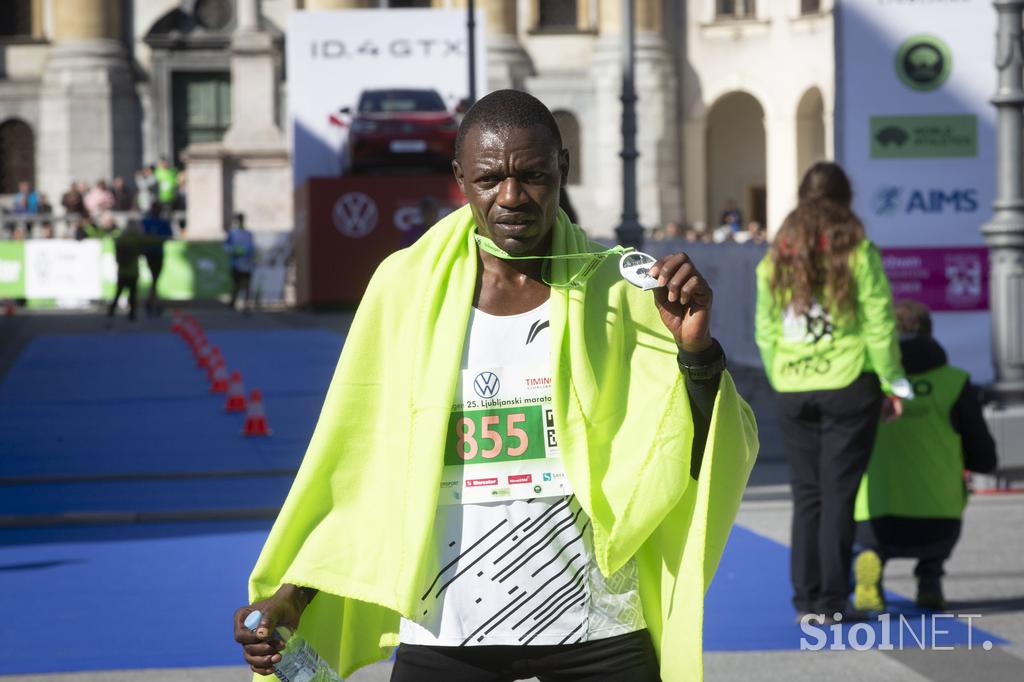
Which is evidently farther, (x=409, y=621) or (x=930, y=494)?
(x=930, y=494)

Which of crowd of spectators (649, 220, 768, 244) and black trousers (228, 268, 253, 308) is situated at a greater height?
crowd of spectators (649, 220, 768, 244)

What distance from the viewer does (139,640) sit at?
24.6ft

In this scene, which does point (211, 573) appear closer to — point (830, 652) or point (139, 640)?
point (139, 640)

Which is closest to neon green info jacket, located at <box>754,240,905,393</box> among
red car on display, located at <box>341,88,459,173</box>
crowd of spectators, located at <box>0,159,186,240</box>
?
red car on display, located at <box>341,88,459,173</box>

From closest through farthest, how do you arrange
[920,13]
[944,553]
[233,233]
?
[944,553] < [920,13] < [233,233]

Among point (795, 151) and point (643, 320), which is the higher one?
point (795, 151)

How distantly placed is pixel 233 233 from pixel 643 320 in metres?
30.5

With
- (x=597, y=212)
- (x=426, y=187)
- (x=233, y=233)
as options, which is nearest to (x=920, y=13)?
(x=426, y=187)

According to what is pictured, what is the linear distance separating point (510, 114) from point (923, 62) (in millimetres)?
11168

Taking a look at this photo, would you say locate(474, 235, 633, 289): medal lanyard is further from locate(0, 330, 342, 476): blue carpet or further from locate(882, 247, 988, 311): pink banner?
locate(882, 247, 988, 311): pink banner

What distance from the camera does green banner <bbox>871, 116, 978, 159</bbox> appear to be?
14.2 meters

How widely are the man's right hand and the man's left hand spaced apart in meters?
0.88

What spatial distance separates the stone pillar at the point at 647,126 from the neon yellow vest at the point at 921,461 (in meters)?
41.9

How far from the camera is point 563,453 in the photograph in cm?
352
